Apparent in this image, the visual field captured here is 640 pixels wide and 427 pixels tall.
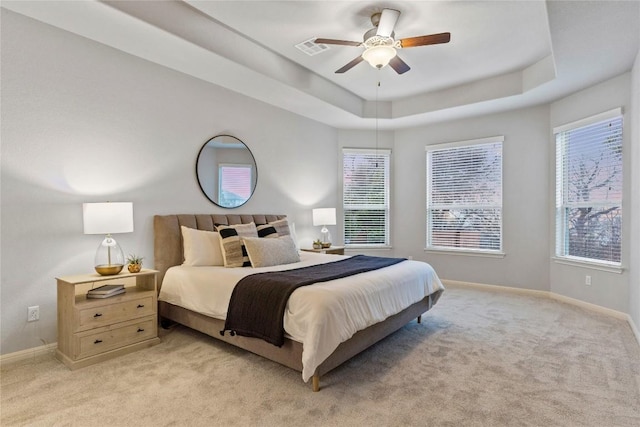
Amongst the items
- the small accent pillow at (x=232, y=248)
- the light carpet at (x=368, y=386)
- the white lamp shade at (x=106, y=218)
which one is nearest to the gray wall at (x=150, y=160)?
the white lamp shade at (x=106, y=218)

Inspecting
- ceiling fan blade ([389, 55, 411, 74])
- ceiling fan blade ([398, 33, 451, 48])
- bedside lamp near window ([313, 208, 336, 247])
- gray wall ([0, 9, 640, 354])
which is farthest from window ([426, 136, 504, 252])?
ceiling fan blade ([398, 33, 451, 48])

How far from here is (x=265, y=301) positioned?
8.37 ft

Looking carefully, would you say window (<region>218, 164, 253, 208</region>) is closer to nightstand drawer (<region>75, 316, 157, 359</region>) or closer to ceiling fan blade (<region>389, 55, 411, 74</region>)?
nightstand drawer (<region>75, 316, 157, 359</region>)

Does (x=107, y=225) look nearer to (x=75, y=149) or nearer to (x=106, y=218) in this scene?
(x=106, y=218)

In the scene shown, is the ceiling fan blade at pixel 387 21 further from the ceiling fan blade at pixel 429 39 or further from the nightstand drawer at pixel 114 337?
the nightstand drawer at pixel 114 337

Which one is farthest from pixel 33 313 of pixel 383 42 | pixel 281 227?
pixel 383 42

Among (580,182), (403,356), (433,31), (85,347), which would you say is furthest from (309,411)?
(580,182)

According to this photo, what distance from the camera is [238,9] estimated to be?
312 centimetres

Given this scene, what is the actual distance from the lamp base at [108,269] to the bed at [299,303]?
1.91 ft

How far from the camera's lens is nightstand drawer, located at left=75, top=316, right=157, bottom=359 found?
2684 millimetres

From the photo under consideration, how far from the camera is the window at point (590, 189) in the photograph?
4.09m

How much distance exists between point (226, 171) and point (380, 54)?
2.38 metres

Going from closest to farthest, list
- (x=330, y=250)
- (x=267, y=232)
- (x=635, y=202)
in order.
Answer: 1. (x=635, y=202)
2. (x=267, y=232)
3. (x=330, y=250)

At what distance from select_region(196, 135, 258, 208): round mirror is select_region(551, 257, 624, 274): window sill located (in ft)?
14.5
